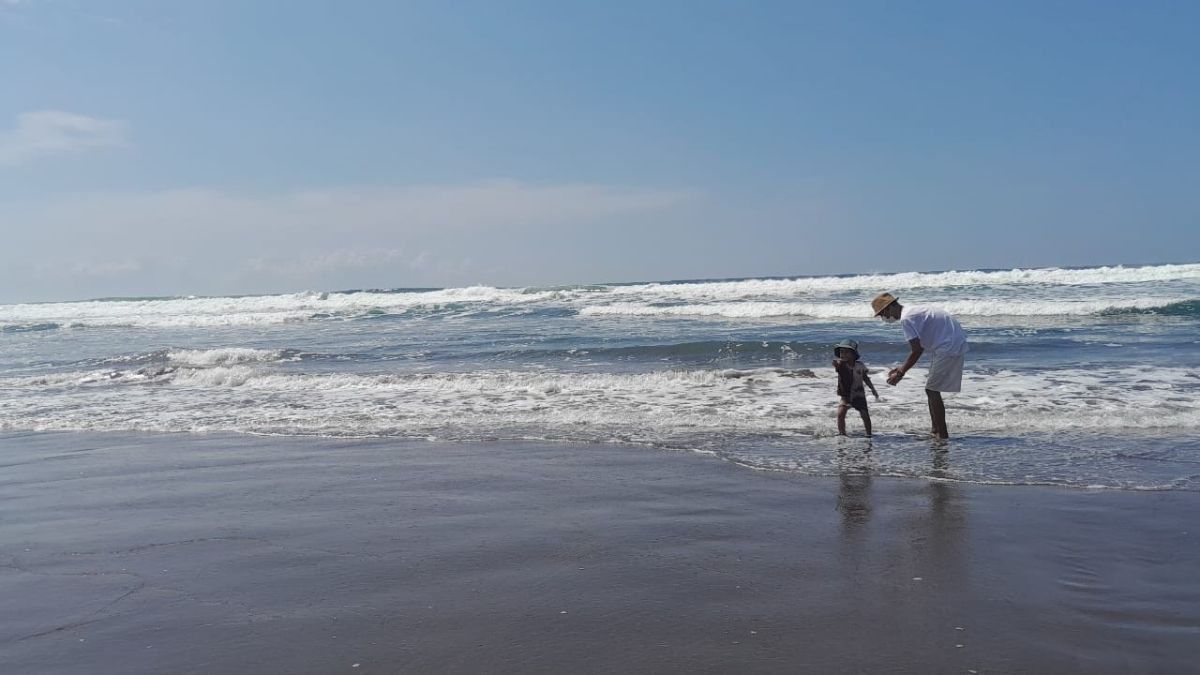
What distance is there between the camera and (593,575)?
4793 mm

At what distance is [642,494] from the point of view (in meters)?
6.75

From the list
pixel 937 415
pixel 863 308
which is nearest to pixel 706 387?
pixel 937 415

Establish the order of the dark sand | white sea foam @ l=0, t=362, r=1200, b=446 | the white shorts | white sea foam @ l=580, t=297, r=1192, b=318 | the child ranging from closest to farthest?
the dark sand → the white shorts → the child → white sea foam @ l=0, t=362, r=1200, b=446 → white sea foam @ l=580, t=297, r=1192, b=318

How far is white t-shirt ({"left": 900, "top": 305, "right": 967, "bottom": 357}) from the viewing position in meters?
8.69

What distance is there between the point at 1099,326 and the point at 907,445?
601 inches

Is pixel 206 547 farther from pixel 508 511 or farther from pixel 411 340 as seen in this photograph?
pixel 411 340

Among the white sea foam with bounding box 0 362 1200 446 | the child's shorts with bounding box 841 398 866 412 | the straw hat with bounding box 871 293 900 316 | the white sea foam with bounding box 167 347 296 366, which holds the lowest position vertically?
the white sea foam with bounding box 0 362 1200 446

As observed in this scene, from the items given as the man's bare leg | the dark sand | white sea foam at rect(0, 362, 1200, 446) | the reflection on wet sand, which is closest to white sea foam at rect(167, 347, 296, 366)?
white sea foam at rect(0, 362, 1200, 446)

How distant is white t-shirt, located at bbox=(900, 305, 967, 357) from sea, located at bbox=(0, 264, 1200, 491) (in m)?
0.94

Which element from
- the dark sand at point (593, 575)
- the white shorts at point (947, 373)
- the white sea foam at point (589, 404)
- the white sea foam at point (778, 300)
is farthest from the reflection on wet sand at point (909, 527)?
the white sea foam at point (778, 300)

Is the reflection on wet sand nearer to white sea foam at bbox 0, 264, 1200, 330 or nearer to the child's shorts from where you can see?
the child's shorts

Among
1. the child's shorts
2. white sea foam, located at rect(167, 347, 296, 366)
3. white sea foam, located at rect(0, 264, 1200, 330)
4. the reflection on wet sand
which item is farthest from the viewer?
white sea foam, located at rect(0, 264, 1200, 330)

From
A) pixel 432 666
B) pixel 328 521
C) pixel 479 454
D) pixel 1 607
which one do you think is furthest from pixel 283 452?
pixel 432 666

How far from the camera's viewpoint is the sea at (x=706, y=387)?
A: 8.34m
